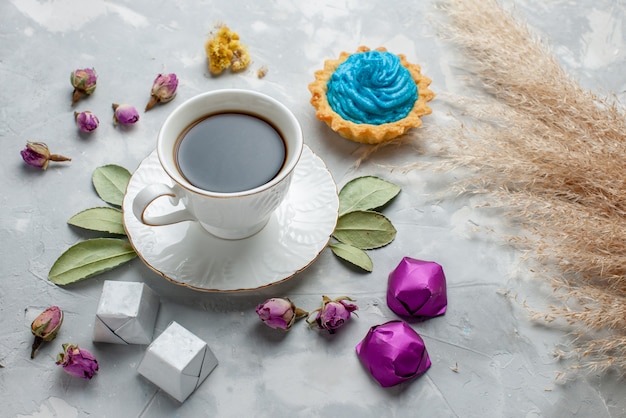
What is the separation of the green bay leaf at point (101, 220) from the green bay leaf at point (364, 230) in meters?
0.38

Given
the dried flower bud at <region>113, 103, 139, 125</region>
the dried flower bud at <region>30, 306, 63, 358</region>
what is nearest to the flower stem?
the dried flower bud at <region>30, 306, 63, 358</region>

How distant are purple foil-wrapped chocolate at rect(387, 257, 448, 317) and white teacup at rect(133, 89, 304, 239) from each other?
241mm

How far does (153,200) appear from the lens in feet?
3.40

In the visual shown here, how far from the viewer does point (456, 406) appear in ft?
3.44

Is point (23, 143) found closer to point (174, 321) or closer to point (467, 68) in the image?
point (174, 321)

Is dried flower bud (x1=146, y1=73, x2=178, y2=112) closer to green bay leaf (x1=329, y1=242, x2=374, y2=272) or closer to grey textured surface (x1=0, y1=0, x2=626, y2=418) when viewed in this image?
grey textured surface (x1=0, y1=0, x2=626, y2=418)

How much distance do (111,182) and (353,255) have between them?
46 centimetres

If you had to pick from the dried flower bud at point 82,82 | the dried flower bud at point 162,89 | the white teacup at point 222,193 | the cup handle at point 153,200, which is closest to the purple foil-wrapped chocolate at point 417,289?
the white teacup at point 222,193

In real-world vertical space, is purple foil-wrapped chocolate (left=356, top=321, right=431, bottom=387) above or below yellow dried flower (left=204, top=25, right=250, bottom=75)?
below

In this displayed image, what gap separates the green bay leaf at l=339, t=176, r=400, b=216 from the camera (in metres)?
1.22

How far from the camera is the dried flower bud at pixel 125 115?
4.28 feet

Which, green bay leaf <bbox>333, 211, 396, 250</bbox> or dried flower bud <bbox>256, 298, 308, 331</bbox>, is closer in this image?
dried flower bud <bbox>256, 298, 308, 331</bbox>

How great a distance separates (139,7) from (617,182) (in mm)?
1055

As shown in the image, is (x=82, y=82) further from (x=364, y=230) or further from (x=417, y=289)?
(x=417, y=289)
